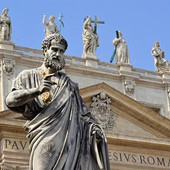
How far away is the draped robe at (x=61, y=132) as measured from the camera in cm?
356

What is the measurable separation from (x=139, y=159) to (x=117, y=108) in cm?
237

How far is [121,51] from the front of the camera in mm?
22234

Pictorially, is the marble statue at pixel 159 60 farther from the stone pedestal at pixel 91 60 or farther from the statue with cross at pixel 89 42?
the stone pedestal at pixel 91 60

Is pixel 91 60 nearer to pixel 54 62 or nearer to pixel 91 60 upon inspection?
pixel 91 60

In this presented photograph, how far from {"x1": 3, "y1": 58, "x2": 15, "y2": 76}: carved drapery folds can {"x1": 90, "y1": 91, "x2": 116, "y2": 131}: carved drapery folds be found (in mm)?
3332

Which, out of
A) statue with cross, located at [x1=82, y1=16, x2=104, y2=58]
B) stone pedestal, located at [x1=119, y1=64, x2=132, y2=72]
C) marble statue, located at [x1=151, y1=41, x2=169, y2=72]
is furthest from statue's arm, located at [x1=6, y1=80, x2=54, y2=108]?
marble statue, located at [x1=151, y1=41, x2=169, y2=72]

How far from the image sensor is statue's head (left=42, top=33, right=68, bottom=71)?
400 centimetres

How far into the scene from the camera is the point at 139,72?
22609 mm

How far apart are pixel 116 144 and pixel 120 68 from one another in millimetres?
3674

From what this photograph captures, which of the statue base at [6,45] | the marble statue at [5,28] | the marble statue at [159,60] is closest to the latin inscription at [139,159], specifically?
the marble statue at [159,60]

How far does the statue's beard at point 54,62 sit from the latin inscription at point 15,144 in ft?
45.3

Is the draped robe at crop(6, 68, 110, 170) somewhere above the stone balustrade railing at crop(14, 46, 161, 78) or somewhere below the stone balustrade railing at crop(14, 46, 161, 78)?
below

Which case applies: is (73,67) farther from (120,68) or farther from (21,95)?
(21,95)

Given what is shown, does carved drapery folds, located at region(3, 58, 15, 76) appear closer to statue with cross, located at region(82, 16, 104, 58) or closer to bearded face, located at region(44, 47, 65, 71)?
statue with cross, located at region(82, 16, 104, 58)
